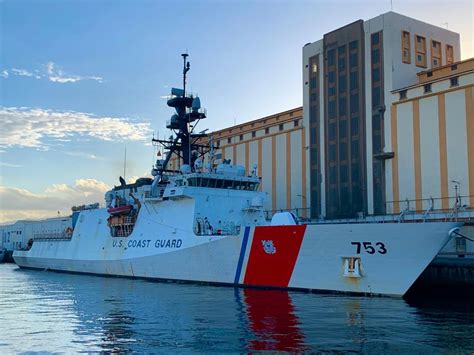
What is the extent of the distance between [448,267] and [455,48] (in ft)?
54.0

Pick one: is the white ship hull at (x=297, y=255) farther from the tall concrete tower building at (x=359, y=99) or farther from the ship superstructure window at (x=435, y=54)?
the ship superstructure window at (x=435, y=54)

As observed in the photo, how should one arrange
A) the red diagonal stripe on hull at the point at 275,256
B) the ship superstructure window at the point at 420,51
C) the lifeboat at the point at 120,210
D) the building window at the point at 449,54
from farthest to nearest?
1. the building window at the point at 449,54
2. the ship superstructure window at the point at 420,51
3. the lifeboat at the point at 120,210
4. the red diagonal stripe on hull at the point at 275,256

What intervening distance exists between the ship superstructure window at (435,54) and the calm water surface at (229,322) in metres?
16.6

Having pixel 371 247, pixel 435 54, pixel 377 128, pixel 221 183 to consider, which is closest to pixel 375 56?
pixel 377 128

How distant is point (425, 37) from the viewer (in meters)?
26.7

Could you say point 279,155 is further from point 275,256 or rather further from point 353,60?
point 275,256

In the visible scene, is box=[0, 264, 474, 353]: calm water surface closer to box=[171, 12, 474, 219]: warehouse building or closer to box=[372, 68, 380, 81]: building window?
box=[171, 12, 474, 219]: warehouse building

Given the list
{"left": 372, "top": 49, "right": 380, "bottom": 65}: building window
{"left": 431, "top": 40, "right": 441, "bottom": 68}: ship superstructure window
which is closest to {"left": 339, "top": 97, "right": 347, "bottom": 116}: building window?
{"left": 372, "top": 49, "right": 380, "bottom": 65}: building window

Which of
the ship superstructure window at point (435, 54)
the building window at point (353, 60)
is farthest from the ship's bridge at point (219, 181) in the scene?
the ship superstructure window at point (435, 54)

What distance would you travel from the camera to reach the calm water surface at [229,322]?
811 centimetres

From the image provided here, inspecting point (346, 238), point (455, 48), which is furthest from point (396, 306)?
point (455, 48)

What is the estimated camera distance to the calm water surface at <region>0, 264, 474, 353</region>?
26.6 feet

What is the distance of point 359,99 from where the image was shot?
86.3ft

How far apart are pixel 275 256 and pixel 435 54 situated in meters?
17.6
